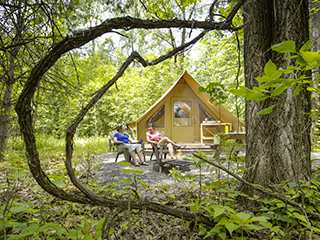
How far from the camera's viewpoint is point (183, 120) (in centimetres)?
842

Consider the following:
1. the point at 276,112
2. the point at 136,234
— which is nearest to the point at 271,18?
the point at 276,112

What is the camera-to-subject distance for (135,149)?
16.7ft

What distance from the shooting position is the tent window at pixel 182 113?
8398 millimetres

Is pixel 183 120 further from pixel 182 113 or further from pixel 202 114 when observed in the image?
pixel 202 114

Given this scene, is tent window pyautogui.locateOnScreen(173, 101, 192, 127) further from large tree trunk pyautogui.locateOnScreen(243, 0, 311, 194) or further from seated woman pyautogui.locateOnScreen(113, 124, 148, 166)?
large tree trunk pyautogui.locateOnScreen(243, 0, 311, 194)

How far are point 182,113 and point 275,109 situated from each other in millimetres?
6549

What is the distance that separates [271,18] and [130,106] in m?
11.3

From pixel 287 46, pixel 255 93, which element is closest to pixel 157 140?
pixel 255 93

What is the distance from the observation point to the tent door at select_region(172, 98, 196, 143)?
27.6 feet

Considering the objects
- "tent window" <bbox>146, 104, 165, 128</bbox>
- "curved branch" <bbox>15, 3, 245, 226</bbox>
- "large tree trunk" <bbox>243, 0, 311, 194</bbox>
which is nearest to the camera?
"curved branch" <bbox>15, 3, 245, 226</bbox>

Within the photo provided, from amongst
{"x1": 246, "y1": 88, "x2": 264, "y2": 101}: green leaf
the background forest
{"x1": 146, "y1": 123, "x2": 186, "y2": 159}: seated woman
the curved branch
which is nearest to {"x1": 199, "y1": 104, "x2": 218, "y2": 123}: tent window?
{"x1": 146, "y1": 123, "x2": 186, "y2": 159}: seated woman

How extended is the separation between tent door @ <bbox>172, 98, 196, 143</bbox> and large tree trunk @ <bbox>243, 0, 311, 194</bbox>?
20.8 feet

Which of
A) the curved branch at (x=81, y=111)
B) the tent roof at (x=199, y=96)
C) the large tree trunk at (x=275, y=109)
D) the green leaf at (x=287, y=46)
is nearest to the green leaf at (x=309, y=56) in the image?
the green leaf at (x=287, y=46)

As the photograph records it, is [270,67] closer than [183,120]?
Yes
